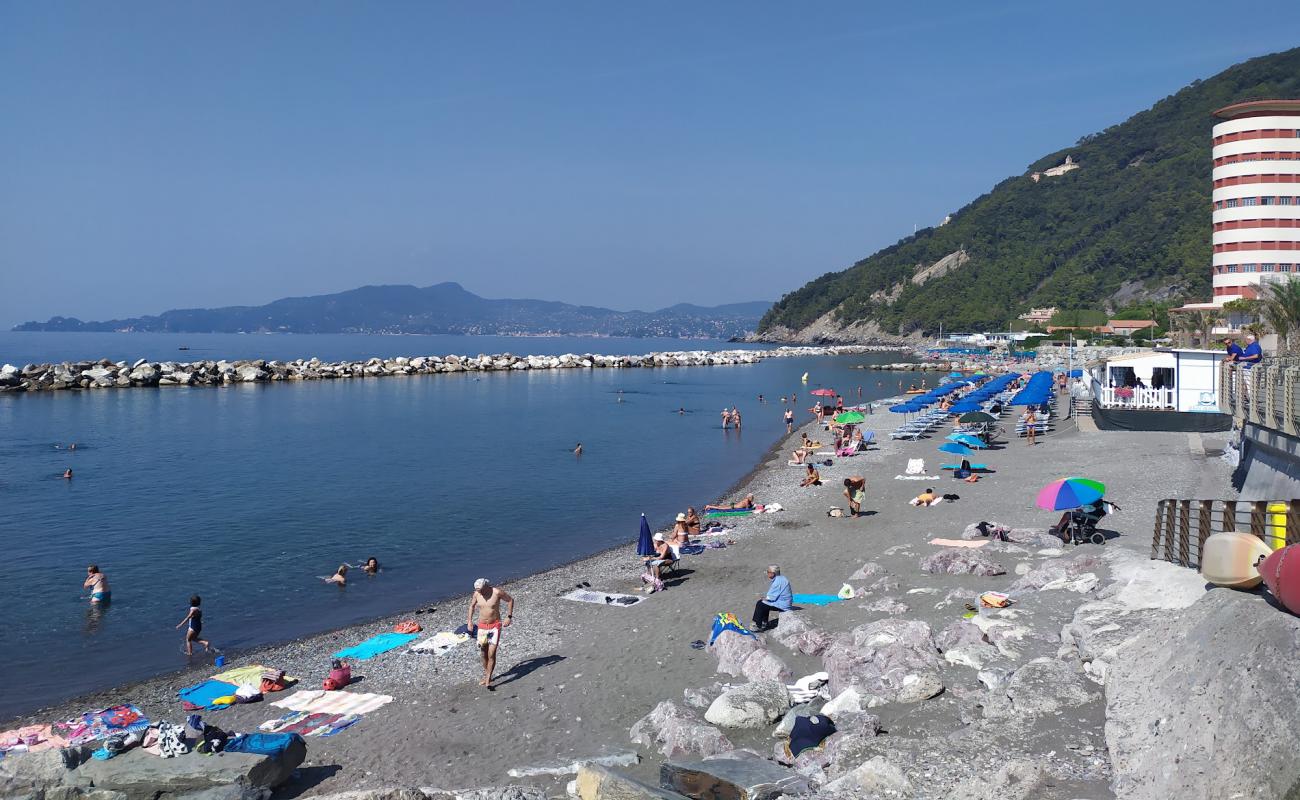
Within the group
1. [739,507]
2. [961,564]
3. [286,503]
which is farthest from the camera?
[286,503]

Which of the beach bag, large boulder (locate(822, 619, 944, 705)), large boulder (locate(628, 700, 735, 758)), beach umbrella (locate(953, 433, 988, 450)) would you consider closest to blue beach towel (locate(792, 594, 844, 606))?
large boulder (locate(822, 619, 944, 705))

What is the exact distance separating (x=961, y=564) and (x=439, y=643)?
8850 mm

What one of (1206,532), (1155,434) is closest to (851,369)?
(1155,434)

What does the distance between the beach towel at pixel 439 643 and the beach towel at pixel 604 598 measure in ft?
8.95

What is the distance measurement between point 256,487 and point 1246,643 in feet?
104

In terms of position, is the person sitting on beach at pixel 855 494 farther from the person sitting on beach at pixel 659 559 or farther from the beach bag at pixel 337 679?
the beach bag at pixel 337 679

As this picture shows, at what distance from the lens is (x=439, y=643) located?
578 inches

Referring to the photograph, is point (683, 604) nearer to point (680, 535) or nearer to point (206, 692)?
point (680, 535)

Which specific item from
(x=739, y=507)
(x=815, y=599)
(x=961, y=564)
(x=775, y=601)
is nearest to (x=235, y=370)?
(x=739, y=507)

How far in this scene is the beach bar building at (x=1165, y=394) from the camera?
3052cm

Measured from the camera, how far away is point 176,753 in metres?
9.39

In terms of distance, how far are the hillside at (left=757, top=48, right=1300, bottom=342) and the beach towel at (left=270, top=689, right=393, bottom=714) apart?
379 feet

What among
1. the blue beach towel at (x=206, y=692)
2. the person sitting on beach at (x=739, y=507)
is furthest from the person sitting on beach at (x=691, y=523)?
the blue beach towel at (x=206, y=692)

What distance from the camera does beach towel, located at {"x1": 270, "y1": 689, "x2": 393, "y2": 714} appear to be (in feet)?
39.5
